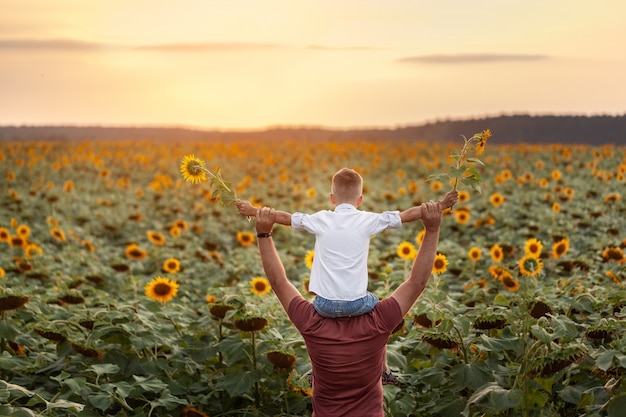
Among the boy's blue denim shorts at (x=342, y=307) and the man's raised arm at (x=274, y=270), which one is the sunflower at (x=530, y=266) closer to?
the boy's blue denim shorts at (x=342, y=307)

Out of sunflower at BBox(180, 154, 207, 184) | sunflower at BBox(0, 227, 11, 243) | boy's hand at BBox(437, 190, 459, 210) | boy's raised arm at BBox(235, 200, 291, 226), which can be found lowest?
sunflower at BBox(0, 227, 11, 243)

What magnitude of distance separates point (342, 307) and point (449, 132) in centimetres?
3386

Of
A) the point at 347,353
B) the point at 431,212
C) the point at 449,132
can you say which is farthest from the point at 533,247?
the point at 449,132

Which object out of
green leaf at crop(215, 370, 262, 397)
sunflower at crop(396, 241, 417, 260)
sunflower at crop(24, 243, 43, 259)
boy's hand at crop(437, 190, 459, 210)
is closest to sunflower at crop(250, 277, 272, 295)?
green leaf at crop(215, 370, 262, 397)

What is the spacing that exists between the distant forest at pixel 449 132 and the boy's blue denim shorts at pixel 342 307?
908cm

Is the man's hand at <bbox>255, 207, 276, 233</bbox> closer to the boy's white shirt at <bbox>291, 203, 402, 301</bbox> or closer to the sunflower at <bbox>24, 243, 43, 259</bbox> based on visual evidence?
the boy's white shirt at <bbox>291, 203, 402, 301</bbox>

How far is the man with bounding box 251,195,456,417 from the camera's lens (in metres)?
3.64

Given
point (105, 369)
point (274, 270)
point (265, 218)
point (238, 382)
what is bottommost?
point (238, 382)

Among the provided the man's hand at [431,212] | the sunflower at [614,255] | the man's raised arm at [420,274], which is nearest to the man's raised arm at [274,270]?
the man's raised arm at [420,274]

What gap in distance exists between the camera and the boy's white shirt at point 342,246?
3.58 meters

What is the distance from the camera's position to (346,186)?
3.63 m

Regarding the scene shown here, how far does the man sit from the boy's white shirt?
15 centimetres

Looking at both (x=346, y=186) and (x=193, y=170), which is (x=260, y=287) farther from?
(x=346, y=186)

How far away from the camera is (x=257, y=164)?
72.3 feet
